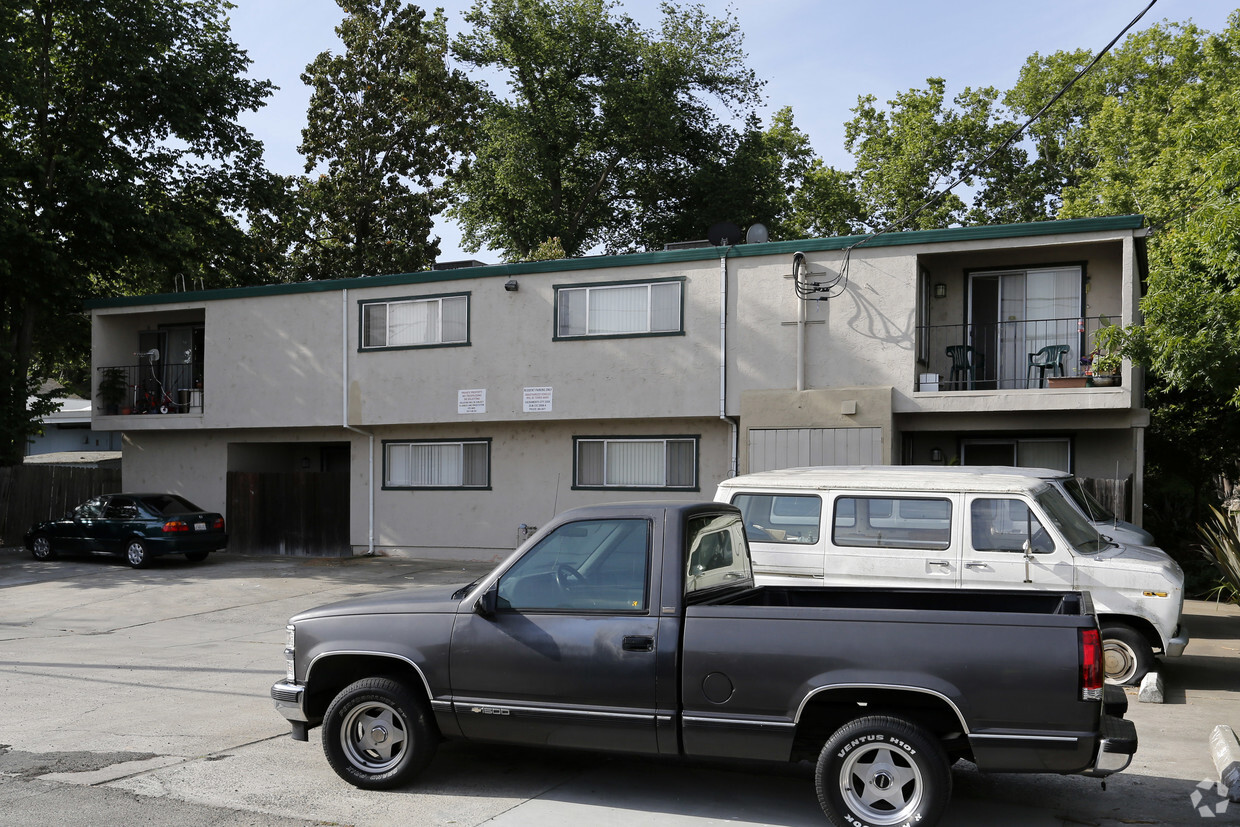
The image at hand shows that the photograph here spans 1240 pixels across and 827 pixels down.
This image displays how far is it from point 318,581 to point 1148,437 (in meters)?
15.9

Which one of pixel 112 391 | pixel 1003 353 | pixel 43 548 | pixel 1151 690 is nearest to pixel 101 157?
pixel 112 391

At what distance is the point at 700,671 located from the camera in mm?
5641

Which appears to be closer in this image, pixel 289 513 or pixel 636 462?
pixel 636 462

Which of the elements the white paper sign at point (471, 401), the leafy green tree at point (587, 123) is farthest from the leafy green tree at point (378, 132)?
the white paper sign at point (471, 401)

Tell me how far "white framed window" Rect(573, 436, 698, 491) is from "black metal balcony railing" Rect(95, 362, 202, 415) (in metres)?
9.21

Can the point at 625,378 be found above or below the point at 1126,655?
above

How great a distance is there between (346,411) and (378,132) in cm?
1944

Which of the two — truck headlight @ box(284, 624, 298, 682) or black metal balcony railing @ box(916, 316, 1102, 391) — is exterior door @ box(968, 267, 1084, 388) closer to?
black metal balcony railing @ box(916, 316, 1102, 391)

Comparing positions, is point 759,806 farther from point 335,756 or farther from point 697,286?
point 697,286

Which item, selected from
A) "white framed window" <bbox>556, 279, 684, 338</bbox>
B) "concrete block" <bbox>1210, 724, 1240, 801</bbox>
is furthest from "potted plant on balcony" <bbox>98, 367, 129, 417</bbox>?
"concrete block" <bbox>1210, 724, 1240, 801</bbox>

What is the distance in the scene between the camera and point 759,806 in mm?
6059

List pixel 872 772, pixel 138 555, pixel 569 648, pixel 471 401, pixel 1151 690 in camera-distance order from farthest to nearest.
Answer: pixel 471 401
pixel 138 555
pixel 1151 690
pixel 569 648
pixel 872 772

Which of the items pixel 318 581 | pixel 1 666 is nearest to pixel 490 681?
pixel 1 666

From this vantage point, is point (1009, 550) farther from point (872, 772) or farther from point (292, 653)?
point (292, 653)
